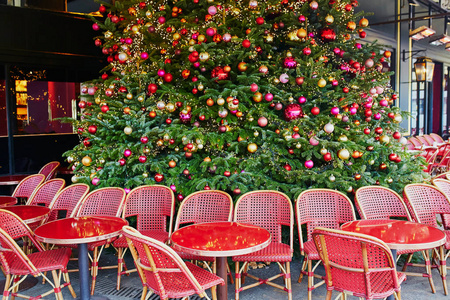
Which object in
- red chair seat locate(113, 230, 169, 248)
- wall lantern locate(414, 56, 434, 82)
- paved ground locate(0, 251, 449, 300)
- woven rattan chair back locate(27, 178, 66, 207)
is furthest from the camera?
wall lantern locate(414, 56, 434, 82)

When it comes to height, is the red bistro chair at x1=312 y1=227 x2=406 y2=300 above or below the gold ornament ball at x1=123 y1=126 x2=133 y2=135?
below

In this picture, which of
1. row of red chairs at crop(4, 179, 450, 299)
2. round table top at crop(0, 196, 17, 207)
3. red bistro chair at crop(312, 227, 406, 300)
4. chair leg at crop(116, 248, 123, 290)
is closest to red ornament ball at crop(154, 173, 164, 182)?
row of red chairs at crop(4, 179, 450, 299)

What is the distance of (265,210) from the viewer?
4109mm

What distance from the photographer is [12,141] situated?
7664mm

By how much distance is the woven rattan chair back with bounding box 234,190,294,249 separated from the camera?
13.3ft

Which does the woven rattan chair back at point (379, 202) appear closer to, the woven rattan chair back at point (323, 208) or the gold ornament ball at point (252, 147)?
the woven rattan chair back at point (323, 208)

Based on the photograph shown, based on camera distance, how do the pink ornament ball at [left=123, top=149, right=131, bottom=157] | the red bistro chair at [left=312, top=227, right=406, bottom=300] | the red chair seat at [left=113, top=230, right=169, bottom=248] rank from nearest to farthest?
the red bistro chair at [left=312, top=227, right=406, bottom=300] → the red chair seat at [left=113, top=230, right=169, bottom=248] → the pink ornament ball at [left=123, top=149, right=131, bottom=157]

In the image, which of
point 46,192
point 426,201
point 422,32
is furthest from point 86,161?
point 422,32

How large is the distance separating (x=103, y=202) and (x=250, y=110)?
1892mm

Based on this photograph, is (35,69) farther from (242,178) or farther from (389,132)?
(389,132)

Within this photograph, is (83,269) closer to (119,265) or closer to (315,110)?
(119,265)

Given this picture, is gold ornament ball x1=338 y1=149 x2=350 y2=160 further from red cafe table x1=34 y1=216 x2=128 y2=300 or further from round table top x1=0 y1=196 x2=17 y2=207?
round table top x1=0 y1=196 x2=17 y2=207

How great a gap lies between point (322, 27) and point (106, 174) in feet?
10.5

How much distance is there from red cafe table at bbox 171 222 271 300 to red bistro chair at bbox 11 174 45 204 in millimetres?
3108
